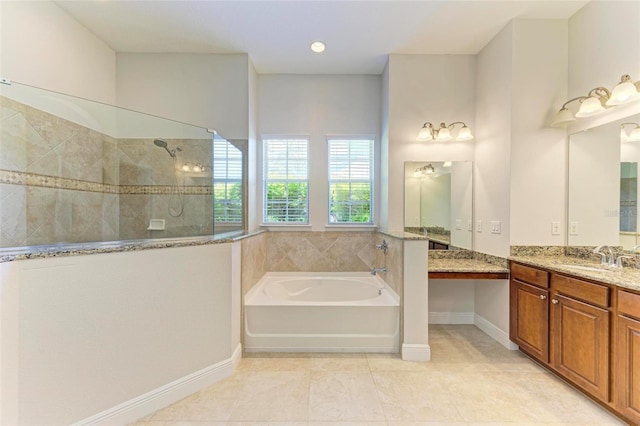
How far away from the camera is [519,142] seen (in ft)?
8.43

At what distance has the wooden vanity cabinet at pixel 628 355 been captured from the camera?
153 centimetres

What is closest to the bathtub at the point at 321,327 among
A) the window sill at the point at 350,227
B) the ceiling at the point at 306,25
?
the window sill at the point at 350,227

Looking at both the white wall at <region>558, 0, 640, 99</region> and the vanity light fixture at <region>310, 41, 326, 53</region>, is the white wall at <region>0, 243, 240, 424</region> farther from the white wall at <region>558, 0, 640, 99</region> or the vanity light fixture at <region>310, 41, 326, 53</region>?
the white wall at <region>558, 0, 640, 99</region>

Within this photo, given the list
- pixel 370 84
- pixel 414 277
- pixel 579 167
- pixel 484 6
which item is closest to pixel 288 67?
pixel 370 84

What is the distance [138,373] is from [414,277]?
2164mm

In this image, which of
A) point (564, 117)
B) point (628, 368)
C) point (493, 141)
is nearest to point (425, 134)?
point (493, 141)

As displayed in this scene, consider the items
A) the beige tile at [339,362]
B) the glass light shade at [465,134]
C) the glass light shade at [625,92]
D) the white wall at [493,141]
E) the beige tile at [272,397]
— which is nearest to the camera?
the beige tile at [272,397]

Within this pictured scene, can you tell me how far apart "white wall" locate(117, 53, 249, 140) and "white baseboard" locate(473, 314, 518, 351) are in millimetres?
3387

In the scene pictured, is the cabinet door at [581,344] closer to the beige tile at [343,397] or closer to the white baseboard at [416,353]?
the white baseboard at [416,353]

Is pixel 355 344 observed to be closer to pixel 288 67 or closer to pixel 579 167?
pixel 579 167

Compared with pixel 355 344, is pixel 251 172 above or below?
above

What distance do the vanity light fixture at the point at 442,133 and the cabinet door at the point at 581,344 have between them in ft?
5.89

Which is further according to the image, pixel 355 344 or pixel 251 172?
pixel 251 172

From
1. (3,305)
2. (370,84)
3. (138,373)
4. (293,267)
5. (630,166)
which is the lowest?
(138,373)
